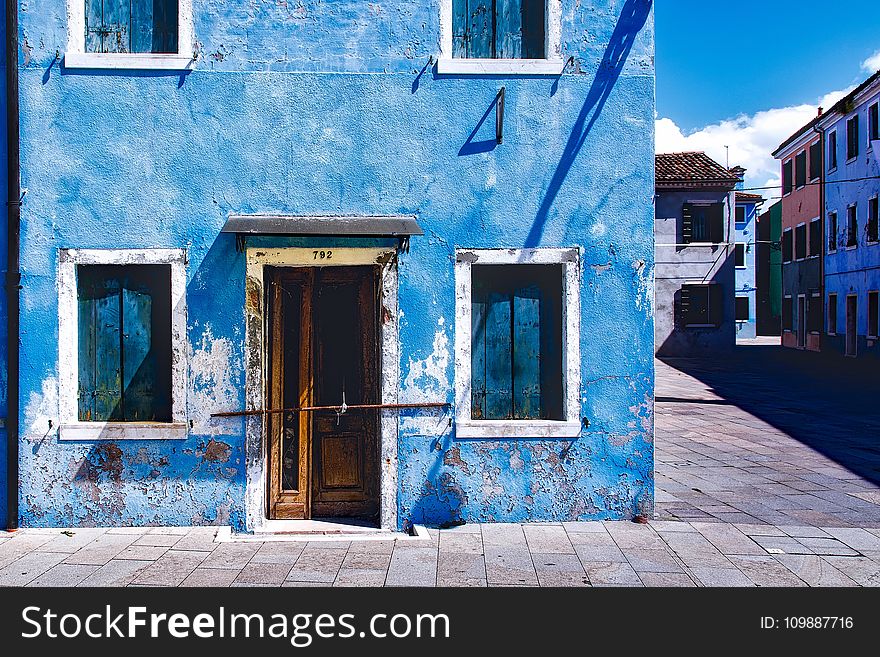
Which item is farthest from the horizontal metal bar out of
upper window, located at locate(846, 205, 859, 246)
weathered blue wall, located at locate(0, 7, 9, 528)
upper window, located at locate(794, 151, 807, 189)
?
upper window, located at locate(794, 151, 807, 189)

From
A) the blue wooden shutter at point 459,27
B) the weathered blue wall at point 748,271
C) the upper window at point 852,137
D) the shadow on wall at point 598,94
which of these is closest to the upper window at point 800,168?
the upper window at point 852,137

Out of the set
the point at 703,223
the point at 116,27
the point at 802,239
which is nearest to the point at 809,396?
the point at 703,223

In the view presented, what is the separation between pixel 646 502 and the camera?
6.30m

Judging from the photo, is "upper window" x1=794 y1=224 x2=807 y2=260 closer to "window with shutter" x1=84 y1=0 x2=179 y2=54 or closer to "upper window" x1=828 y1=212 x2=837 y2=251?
"upper window" x1=828 y1=212 x2=837 y2=251

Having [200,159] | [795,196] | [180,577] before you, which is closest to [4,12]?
[200,159]

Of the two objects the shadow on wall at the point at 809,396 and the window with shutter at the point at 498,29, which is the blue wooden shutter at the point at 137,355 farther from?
the shadow on wall at the point at 809,396

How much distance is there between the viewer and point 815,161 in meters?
28.1

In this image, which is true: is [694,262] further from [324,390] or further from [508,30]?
[324,390]

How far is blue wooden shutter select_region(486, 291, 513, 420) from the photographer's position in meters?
6.39

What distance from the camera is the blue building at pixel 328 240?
6.06 metres

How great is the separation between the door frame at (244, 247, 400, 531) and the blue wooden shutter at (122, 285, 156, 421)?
92 cm

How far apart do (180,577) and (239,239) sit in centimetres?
281

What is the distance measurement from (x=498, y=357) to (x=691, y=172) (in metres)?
23.0

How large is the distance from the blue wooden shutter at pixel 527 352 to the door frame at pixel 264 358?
1.14 metres
